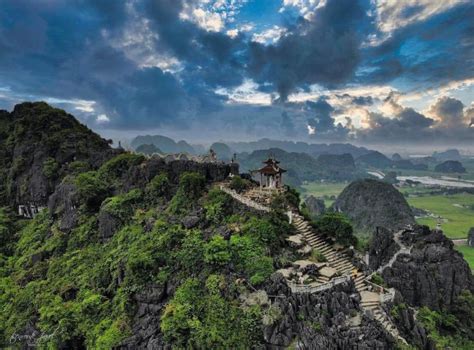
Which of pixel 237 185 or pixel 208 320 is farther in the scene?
pixel 237 185

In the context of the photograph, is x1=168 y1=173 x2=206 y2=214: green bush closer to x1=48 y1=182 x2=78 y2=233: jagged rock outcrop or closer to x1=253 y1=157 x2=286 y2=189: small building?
x1=253 y1=157 x2=286 y2=189: small building

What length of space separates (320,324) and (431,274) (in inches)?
1239

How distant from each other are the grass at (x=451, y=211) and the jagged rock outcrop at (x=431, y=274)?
7720 cm

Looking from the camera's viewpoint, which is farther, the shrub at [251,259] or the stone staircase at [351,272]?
the shrub at [251,259]

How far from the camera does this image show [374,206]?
120 m

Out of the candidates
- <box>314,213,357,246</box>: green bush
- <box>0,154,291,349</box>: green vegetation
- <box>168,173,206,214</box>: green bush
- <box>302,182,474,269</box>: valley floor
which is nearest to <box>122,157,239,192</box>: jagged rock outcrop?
<box>0,154,291,349</box>: green vegetation

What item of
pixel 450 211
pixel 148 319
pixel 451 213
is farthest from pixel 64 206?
pixel 450 211

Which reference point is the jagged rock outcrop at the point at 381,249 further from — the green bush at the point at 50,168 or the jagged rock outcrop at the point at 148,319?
the green bush at the point at 50,168

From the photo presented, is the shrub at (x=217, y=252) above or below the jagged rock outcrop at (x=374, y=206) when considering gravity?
above

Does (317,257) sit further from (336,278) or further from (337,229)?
(337,229)

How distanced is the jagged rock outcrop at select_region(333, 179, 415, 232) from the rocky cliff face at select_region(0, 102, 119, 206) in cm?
8816

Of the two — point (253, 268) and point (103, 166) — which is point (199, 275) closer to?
point (253, 268)

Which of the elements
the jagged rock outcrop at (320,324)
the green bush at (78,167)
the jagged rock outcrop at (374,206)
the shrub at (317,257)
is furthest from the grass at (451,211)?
the green bush at (78,167)

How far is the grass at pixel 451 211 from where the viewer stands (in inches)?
4683
